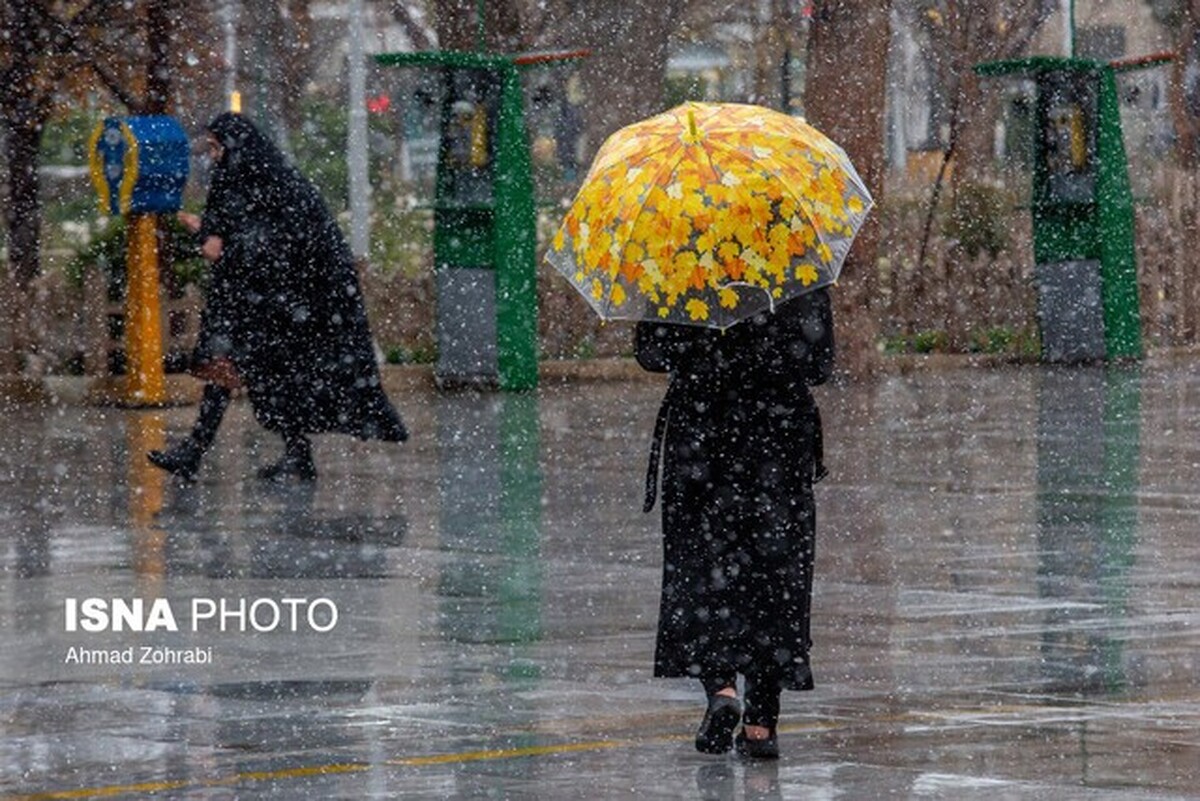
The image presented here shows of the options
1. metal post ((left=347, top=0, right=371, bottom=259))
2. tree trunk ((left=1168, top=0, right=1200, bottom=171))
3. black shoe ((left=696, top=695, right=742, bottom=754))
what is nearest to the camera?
black shoe ((left=696, top=695, right=742, bottom=754))

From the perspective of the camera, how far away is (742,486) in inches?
307

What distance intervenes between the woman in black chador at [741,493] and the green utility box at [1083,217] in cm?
1861

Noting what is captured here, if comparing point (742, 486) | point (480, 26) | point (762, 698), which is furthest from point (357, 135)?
point (762, 698)

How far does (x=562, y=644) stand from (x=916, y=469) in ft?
21.2

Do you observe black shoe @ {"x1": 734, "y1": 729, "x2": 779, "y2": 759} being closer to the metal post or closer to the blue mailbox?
the blue mailbox

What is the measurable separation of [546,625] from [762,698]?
255 centimetres

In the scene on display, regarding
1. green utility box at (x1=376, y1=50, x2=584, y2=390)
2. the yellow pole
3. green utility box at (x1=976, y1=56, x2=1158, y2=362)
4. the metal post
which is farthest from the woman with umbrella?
the metal post

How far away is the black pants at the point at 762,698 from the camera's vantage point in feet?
24.9

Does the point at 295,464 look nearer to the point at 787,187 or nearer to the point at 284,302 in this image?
the point at 284,302

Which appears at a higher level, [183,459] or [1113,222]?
[1113,222]

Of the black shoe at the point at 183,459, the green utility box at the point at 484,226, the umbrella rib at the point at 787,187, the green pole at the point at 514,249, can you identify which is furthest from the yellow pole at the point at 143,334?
the umbrella rib at the point at 787,187

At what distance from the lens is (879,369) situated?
24.8 metres

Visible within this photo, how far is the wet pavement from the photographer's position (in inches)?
291

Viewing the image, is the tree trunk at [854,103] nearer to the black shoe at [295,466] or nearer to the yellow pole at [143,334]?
the yellow pole at [143,334]
